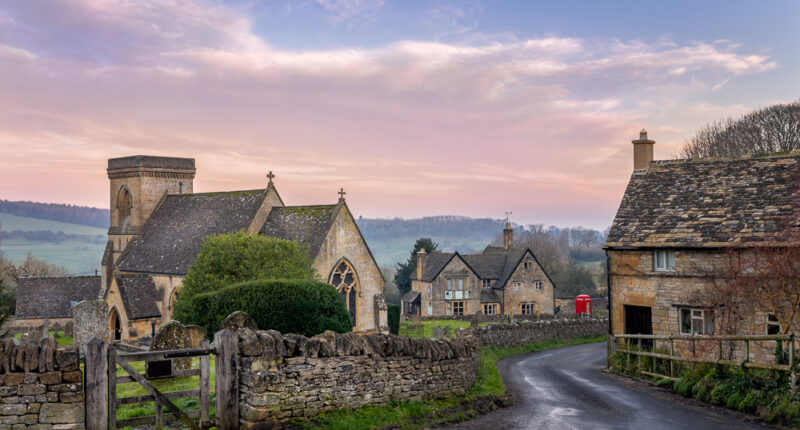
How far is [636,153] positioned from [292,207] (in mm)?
20460

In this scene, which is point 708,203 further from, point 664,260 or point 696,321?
point 696,321

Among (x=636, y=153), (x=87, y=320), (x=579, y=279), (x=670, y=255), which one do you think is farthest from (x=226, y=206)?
(x=579, y=279)

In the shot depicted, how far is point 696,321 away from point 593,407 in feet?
34.4

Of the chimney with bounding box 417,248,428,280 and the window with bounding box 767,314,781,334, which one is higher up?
the chimney with bounding box 417,248,428,280

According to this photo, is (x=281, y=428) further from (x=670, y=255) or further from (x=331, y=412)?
(x=670, y=255)

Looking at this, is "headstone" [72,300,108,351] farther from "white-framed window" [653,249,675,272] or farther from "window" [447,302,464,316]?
"window" [447,302,464,316]

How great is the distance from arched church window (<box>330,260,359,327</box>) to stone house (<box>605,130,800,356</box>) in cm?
1563

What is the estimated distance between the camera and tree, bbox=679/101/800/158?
49.0 metres

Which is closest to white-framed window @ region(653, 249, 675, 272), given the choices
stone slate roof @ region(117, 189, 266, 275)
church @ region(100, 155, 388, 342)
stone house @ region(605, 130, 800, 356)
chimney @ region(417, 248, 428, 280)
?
stone house @ region(605, 130, 800, 356)

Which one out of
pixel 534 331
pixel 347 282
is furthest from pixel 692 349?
pixel 347 282

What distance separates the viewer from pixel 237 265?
102 feet

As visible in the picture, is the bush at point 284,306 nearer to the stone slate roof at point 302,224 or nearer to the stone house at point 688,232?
the stone house at point 688,232

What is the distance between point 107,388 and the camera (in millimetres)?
10781

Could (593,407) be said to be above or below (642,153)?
below
